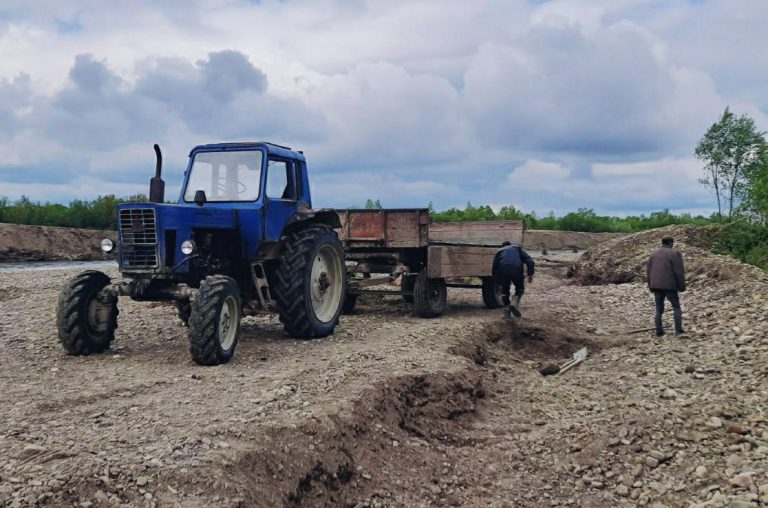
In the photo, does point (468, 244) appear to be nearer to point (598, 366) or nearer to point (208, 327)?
point (598, 366)

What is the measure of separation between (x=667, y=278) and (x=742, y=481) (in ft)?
20.3

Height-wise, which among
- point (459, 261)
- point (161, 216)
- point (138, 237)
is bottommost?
point (459, 261)

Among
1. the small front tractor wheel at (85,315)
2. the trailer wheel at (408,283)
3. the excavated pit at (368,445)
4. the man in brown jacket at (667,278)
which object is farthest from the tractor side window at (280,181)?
the man in brown jacket at (667,278)

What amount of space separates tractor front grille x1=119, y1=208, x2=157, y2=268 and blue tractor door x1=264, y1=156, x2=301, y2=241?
150 cm

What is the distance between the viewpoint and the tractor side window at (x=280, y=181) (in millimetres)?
10391

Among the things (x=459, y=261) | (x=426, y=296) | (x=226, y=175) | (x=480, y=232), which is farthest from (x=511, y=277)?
(x=226, y=175)

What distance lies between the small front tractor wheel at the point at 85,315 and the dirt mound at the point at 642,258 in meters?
13.0

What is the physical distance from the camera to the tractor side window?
10.4 meters

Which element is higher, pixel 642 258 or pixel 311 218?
pixel 311 218

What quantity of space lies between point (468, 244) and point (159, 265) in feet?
24.1

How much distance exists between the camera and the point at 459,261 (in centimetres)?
1401

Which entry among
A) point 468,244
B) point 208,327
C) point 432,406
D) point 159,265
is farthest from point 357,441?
point 468,244

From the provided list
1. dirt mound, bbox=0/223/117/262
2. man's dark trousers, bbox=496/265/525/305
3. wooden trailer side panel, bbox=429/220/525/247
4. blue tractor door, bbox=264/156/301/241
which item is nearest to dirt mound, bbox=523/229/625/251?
dirt mound, bbox=0/223/117/262

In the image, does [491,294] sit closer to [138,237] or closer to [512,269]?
[512,269]
